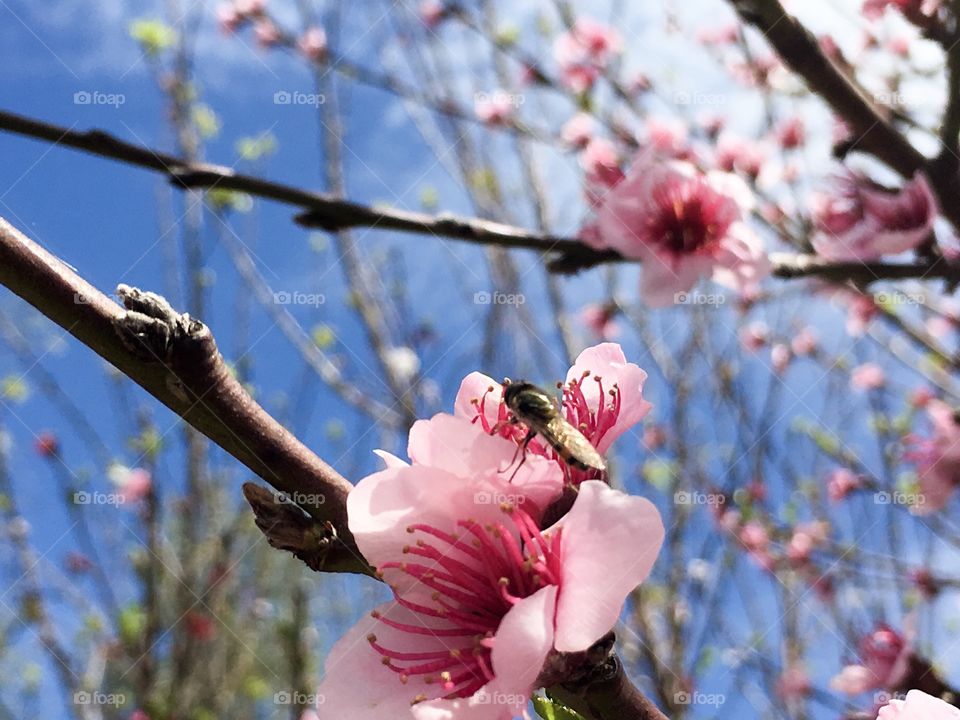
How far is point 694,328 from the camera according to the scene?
13.8ft

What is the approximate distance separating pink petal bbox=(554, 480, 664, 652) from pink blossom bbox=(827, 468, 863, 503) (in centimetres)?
366

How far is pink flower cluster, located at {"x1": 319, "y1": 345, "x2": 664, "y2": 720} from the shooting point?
669mm

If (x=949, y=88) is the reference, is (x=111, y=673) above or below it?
below

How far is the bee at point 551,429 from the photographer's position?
755 mm

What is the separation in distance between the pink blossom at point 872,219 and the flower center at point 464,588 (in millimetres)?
1494

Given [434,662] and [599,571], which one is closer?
[599,571]

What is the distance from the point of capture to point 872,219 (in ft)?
6.77

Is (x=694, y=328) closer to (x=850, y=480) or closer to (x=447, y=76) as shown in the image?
(x=850, y=480)

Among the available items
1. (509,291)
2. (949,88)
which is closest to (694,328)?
(509,291)

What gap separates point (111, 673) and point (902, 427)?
5229mm

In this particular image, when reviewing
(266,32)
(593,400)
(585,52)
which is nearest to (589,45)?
(585,52)

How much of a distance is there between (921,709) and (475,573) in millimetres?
455

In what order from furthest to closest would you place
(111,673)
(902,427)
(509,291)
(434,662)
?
(111,673) < (902,427) < (509,291) < (434,662)

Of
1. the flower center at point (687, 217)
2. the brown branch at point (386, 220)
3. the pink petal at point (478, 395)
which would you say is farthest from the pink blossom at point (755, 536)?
the pink petal at point (478, 395)
